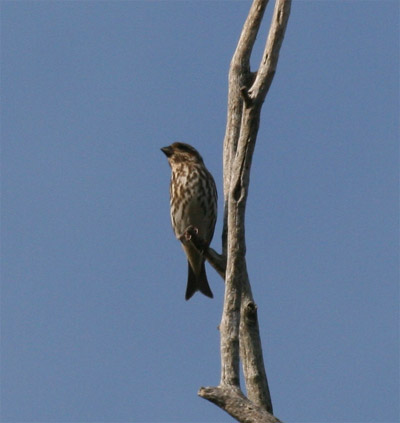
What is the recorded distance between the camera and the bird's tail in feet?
34.1

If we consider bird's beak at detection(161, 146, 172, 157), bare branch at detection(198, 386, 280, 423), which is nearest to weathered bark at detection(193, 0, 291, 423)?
bare branch at detection(198, 386, 280, 423)

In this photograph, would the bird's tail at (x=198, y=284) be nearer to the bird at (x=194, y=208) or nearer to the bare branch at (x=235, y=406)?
the bird at (x=194, y=208)

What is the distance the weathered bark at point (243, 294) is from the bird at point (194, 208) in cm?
252

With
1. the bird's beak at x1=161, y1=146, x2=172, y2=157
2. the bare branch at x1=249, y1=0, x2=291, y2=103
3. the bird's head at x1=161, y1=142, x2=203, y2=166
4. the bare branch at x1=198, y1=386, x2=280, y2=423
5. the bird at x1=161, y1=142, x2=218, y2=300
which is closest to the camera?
the bare branch at x1=198, y1=386, x2=280, y2=423

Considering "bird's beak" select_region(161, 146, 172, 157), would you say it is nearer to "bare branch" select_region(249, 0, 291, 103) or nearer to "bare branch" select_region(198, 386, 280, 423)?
"bare branch" select_region(249, 0, 291, 103)

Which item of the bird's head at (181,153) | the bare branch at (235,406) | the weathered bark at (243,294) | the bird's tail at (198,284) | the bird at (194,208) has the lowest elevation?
the bare branch at (235,406)

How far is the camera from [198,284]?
10.4 meters

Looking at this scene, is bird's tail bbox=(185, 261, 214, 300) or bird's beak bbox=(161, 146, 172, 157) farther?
bird's beak bbox=(161, 146, 172, 157)

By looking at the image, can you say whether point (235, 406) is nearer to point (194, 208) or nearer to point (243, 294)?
point (243, 294)

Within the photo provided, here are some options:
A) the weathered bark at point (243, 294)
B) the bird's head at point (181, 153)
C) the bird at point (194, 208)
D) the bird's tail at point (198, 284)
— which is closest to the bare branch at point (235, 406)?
the weathered bark at point (243, 294)

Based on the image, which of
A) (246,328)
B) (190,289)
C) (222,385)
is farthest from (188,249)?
(222,385)

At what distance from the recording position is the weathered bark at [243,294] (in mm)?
6289

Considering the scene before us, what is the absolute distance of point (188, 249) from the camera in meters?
10.1

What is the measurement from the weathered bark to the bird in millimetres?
2523
